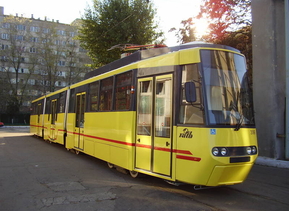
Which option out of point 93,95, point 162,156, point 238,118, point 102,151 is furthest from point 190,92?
point 93,95

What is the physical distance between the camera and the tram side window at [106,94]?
829cm

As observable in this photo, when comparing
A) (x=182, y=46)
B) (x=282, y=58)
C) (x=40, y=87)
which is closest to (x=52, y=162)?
(x=182, y=46)

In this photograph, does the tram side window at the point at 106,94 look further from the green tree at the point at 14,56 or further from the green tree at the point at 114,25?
the green tree at the point at 14,56

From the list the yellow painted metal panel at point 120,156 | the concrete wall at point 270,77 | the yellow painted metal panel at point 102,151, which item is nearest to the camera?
the yellow painted metal panel at point 120,156

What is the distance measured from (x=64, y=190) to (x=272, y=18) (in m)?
10.8

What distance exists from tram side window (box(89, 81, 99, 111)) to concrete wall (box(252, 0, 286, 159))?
7.13 meters

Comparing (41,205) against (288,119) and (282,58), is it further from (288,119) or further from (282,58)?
(282,58)

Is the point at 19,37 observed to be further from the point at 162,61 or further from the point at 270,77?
the point at 162,61

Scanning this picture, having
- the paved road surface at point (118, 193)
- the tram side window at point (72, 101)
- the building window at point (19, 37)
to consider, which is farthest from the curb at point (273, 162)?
the building window at point (19, 37)

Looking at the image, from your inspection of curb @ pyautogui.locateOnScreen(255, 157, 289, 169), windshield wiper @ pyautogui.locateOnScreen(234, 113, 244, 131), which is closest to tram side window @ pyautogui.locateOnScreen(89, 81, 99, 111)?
windshield wiper @ pyautogui.locateOnScreen(234, 113, 244, 131)

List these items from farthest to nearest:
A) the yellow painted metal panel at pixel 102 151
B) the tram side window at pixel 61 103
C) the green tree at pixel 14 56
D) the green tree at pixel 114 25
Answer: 1. the green tree at pixel 14 56
2. the green tree at pixel 114 25
3. the tram side window at pixel 61 103
4. the yellow painted metal panel at pixel 102 151

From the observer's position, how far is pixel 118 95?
7.73 m

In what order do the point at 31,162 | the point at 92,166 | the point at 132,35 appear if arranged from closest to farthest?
1. the point at 92,166
2. the point at 31,162
3. the point at 132,35

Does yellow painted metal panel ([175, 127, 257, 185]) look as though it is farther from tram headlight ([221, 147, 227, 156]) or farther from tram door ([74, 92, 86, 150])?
tram door ([74, 92, 86, 150])
